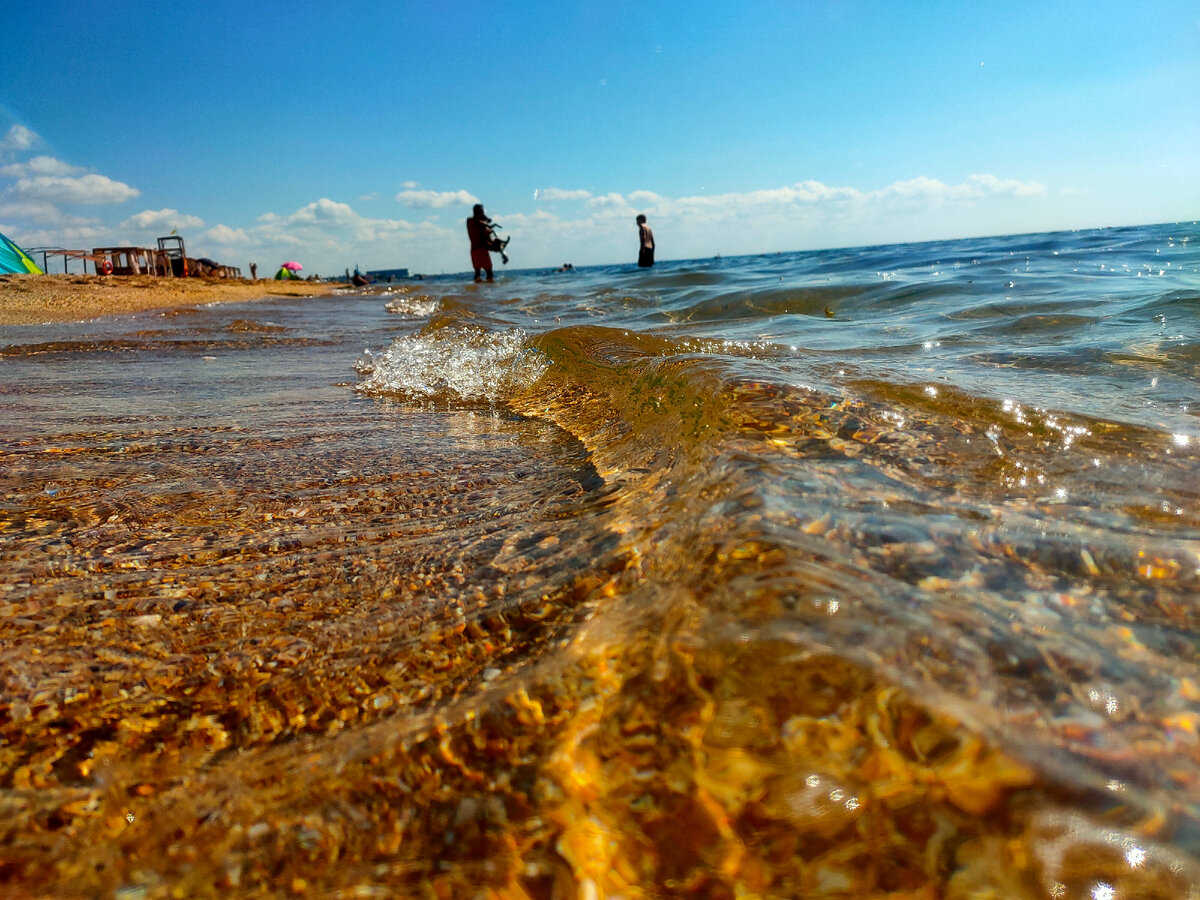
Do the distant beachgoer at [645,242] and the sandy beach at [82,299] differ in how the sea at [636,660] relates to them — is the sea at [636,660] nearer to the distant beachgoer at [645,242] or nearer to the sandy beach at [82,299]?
the sandy beach at [82,299]

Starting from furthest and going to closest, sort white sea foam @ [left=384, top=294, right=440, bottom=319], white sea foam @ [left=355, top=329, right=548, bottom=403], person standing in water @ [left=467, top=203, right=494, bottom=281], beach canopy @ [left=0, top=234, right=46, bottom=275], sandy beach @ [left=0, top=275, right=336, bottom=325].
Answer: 1. beach canopy @ [left=0, top=234, right=46, bottom=275]
2. person standing in water @ [left=467, top=203, right=494, bottom=281]
3. white sea foam @ [left=384, top=294, right=440, bottom=319]
4. sandy beach @ [left=0, top=275, right=336, bottom=325]
5. white sea foam @ [left=355, top=329, right=548, bottom=403]

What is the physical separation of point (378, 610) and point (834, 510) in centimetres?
93

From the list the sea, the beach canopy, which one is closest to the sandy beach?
the sea

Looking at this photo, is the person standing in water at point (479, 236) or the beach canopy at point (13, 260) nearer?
the person standing in water at point (479, 236)

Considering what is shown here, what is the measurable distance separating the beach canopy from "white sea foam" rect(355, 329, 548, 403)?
29548 millimetres

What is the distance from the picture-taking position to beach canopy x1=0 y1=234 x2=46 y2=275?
25406mm

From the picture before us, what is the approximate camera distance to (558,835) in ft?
2.47

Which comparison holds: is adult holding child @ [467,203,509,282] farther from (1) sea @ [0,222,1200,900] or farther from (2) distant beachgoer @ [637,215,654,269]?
(1) sea @ [0,222,1200,900]

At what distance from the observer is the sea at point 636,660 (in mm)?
713

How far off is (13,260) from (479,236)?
2146cm

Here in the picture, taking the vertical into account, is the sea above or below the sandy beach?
below

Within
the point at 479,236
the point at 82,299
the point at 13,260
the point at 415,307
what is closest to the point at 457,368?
the point at 415,307

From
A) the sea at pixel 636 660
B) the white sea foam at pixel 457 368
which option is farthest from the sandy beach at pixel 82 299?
the sea at pixel 636 660

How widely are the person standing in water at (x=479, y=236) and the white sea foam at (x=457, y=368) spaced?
14.4 m
